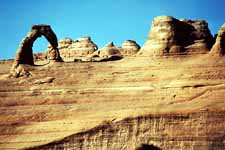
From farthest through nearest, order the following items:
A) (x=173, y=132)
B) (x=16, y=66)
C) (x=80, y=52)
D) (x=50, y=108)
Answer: (x=80, y=52) < (x=16, y=66) < (x=50, y=108) < (x=173, y=132)

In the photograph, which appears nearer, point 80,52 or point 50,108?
point 50,108

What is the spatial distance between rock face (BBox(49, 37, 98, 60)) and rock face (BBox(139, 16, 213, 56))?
2254cm

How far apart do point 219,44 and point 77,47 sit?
90.8 feet

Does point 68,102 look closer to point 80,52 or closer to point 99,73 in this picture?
point 99,73

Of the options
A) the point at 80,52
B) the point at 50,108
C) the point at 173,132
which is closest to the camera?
the point at 173,132

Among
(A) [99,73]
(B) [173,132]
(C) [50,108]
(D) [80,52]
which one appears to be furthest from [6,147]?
(D) [80,52]

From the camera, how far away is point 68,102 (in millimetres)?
36125

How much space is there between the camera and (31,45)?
39281 mm

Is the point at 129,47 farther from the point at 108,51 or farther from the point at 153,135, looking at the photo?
the point at 153,135

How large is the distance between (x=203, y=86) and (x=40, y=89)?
951 cm

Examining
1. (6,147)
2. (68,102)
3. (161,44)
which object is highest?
(161,44)

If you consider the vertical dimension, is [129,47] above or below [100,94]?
above

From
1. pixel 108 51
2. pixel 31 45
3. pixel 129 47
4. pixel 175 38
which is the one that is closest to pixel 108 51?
pixel 108 51

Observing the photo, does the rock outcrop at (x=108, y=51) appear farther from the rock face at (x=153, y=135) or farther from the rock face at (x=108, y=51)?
the rock face at (x=153, y=135)
